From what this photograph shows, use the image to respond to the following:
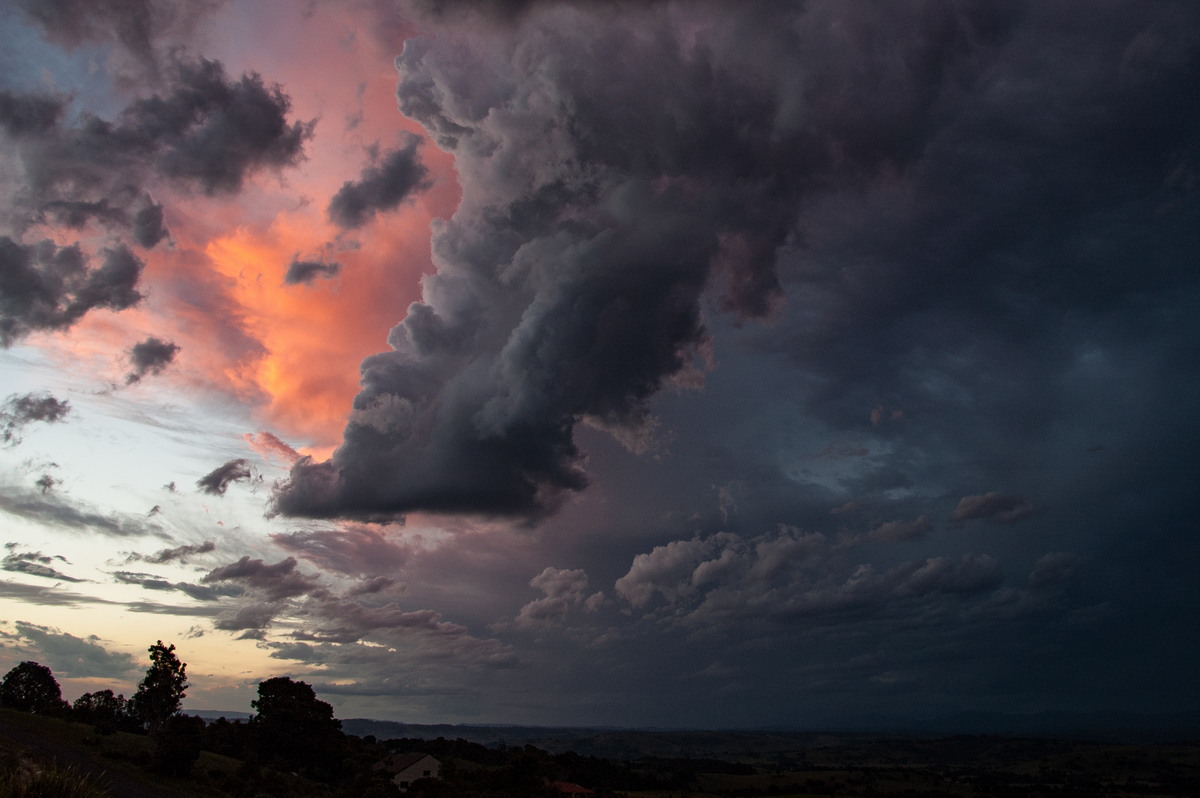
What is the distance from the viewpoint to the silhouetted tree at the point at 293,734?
11244 cm

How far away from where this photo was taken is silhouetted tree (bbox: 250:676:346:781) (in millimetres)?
112438

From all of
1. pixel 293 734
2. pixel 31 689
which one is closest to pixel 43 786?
pixel 293 734

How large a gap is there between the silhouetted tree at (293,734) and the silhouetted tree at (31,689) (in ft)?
142

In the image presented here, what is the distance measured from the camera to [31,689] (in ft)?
433

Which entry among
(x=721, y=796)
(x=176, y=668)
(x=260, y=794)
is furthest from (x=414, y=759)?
(x=721, y=796)

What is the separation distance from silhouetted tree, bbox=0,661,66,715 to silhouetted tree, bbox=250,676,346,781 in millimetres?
43353

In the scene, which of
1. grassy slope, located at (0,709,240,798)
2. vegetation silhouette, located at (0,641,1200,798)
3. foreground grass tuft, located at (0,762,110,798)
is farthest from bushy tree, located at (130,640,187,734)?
foreground grass tuft, located at (0,762,110,798)

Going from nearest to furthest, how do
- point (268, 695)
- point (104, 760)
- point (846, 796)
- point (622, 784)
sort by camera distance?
1. point (104, 760)
2. point (268, 695)
3. point (622, 784)
4. point (846, 796)

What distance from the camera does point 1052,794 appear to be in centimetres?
19775

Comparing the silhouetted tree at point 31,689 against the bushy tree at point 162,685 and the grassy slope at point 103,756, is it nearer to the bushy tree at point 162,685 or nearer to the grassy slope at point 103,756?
the bushy tree at point 162,685

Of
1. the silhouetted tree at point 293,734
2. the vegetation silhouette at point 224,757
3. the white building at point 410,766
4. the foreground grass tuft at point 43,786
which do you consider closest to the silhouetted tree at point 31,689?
the vegetation silhouette at point 224,757

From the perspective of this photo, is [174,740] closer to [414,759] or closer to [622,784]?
[414,759]

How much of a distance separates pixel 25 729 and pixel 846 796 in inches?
7535

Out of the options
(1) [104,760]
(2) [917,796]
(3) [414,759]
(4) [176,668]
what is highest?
(4) [176,668]
